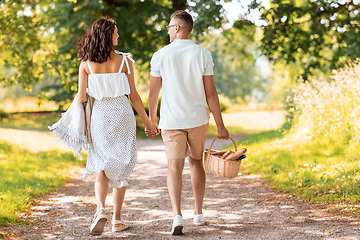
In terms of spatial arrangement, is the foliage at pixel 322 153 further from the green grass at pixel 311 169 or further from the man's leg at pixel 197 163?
the man's leg at pixel 197 163

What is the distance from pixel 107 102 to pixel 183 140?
0.85 metres

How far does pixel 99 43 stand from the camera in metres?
3.60

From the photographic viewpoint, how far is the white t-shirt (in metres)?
3.68

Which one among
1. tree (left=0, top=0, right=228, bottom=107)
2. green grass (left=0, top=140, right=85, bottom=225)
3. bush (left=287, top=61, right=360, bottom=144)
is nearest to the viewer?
green grass (left=0, top=140, right=85, bottom=225)

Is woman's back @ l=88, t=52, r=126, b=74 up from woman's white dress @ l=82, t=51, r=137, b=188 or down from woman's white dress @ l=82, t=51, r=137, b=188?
up

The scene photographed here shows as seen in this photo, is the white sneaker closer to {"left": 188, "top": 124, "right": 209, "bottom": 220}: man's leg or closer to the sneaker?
{"left": 188, "top": 124, "right": 209, "bottom": 220}: man's leg

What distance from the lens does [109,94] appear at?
3703 mm

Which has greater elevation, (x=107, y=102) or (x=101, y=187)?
(x=107, y=102)

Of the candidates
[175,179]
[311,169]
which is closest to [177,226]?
[175,179]

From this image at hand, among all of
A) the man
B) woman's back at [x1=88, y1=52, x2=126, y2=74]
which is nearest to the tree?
the man

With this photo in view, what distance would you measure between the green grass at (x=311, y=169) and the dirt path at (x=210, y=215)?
0.28 m

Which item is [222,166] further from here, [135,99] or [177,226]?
[135,99]

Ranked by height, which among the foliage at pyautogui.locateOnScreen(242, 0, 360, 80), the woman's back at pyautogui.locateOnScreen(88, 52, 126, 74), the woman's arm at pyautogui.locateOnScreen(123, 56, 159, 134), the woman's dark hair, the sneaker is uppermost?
the foliage at pyautogui.locateOnScreen(242, 0, 360, 80)

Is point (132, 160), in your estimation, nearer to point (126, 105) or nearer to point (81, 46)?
point (126, 105)
